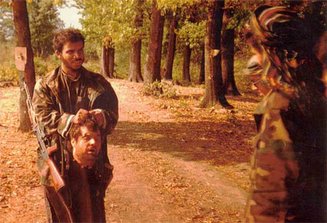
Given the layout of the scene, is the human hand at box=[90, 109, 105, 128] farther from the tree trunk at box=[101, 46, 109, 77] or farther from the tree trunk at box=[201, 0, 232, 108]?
the tree trunk at box=[101, 46, 109, 77]

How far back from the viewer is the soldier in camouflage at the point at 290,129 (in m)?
1.96

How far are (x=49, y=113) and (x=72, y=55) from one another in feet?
1.99

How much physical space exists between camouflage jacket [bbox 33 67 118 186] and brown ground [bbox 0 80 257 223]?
2.63m

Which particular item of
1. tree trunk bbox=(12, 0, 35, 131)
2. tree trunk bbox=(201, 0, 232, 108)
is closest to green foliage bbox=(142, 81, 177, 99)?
tree trunk bbox=(201, 0, 232, 108)

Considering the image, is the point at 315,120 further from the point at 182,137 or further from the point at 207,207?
the point at 182,137

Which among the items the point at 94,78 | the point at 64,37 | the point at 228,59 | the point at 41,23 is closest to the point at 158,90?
the point at 228,59

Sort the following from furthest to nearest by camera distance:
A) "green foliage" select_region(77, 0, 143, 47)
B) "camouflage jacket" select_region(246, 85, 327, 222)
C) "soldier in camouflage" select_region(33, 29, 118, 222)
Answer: "green foliage" select_region(77, 0, 143, 47) → "soldier in camouflage" select_region(33, 29, 118, 222) → "camouflage jacket" select_region(246, 85, 327, 222)

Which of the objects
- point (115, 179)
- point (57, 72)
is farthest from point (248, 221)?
point (115, 179)

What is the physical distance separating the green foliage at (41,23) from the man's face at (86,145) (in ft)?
143

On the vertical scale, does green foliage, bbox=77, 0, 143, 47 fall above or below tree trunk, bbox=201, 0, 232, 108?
above

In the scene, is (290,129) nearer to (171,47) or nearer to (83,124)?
(83,124)

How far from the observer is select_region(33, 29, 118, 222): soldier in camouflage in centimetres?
413

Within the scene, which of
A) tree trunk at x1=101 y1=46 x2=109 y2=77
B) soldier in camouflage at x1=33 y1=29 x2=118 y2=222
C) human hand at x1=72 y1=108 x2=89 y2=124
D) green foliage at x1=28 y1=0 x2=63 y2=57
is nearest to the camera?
human hand at x1=72 y1=108 x2=89 y2=124

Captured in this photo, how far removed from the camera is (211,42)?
1564 centimetres
